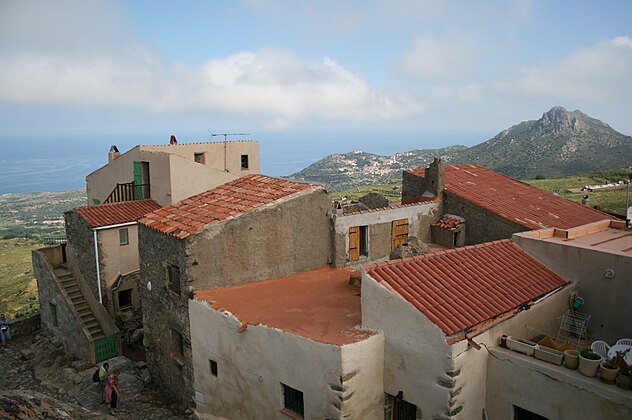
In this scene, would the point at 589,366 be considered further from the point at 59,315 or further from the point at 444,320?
the point at 59,315

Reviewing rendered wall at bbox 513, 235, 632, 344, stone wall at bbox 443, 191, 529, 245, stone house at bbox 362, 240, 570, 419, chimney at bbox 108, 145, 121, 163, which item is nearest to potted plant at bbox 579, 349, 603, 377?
stone house at bbox 362, 240, 570, 419

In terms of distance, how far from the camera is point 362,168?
130 meters

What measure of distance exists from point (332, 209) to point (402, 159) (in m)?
127

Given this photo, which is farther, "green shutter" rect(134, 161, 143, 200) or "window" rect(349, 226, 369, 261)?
"green shutter" rect(134, 161, 143, 200)

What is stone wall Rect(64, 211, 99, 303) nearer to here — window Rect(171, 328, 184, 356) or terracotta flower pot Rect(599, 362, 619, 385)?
window Rect(171, 328, 184, 356)

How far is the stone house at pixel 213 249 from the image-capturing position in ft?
52.2

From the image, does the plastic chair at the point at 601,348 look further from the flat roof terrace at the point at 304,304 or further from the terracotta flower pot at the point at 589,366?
the flat roof terrace at the point at 304,304

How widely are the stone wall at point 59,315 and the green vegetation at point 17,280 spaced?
8.44 metres

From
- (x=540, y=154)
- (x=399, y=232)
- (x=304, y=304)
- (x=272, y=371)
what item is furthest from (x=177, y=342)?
(x=540, y=154)

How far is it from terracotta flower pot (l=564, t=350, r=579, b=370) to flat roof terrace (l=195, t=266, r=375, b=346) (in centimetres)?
435

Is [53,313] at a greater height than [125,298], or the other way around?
[125,298]

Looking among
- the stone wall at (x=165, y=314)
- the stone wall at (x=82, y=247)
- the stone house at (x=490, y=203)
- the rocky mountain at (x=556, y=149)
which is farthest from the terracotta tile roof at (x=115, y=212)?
the rocky mountain at (x=556, y=149)

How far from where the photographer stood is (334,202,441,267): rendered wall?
19016mm

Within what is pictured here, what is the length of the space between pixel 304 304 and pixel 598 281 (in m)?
8.65
